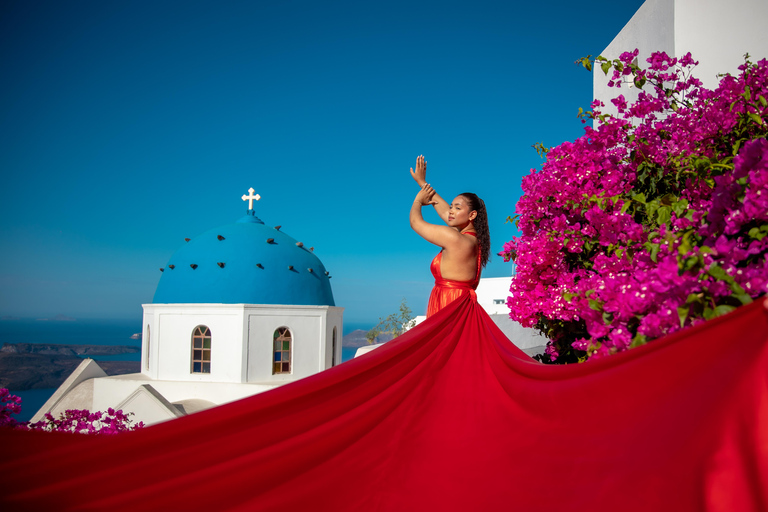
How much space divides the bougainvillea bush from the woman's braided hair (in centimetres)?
18

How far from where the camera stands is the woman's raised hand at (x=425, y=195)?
4184 mm

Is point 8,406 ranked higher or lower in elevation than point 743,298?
lower

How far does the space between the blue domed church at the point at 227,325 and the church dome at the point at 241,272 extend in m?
0.03

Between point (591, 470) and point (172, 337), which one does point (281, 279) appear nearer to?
point (172, 337)

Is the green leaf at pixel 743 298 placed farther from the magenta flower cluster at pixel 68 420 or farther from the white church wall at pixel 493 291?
the white church wall at pixel 493 291

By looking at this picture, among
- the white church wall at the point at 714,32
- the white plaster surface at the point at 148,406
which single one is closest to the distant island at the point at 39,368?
the white plaster surface at the point at 148,406

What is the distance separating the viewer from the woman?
400 centimetres

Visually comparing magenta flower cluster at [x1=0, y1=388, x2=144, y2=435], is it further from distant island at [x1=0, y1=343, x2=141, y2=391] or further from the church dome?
distant island at [x1=0, y1=343, x2=141, y2=391]

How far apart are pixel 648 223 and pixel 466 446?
72.3 inches

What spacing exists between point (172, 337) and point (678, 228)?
47.9 feet

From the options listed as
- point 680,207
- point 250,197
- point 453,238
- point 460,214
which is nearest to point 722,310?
point 680,207

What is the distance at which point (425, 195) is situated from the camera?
166 inches

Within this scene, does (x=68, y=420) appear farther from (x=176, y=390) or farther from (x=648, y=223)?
(x=176, y=390)

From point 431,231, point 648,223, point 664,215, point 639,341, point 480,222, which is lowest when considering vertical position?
point 639,341
